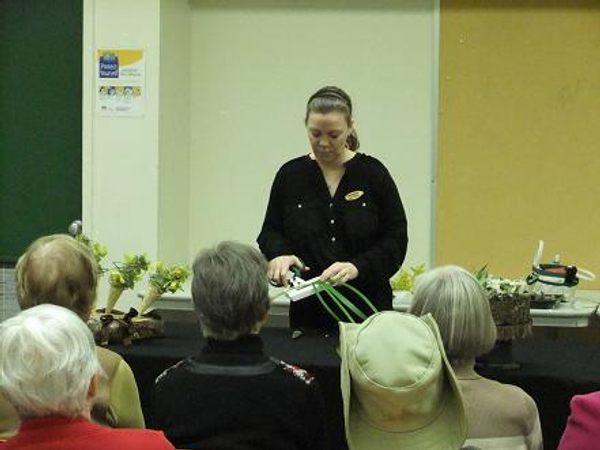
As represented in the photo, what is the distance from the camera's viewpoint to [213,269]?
221 centimetres

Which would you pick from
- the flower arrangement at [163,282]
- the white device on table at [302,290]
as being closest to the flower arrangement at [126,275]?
the flower arrangement at [163,282]

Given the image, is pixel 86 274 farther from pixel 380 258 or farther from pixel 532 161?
pixel 532 161

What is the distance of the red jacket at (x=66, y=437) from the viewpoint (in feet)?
5.68

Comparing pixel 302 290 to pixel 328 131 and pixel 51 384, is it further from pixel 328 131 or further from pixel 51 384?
pixel 51 384

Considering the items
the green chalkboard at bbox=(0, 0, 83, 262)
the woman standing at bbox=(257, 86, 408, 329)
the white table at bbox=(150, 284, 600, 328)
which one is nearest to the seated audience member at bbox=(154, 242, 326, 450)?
the woman standing at bbox=(257, 86, 408, 329)

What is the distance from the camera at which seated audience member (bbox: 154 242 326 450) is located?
2086mm

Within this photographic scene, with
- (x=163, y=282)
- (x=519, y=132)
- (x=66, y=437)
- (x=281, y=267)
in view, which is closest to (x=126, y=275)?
(x=163, y=282)

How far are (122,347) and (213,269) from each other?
3.19ft

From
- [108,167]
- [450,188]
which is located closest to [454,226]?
[450,188]

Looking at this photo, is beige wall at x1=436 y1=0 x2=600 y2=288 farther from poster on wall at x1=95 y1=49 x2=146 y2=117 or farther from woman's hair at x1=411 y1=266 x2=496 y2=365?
woman's hair at x1=411 y1=266 x2=496 y2=365

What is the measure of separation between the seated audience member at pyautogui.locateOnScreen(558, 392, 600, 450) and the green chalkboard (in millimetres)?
3751

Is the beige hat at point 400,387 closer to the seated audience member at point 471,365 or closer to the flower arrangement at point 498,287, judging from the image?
the seated audience member at point 471,365

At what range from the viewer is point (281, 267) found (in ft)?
9.99

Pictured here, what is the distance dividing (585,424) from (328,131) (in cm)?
150
